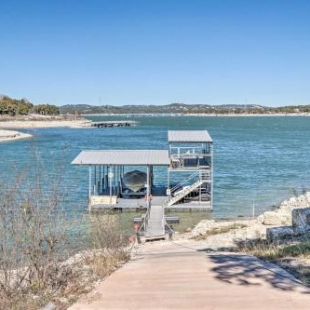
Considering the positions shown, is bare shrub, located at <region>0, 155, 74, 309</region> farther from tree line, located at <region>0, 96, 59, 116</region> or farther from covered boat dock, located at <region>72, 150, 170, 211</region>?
tree line, located at <region>0, 96, 59, 116</region>

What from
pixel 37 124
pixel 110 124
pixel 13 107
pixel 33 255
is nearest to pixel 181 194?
pixel 33 255

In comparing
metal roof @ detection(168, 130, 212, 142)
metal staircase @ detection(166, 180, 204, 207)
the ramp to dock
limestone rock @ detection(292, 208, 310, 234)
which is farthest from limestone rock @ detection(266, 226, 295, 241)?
metal roof @ detection(168, 130, 212, 142)

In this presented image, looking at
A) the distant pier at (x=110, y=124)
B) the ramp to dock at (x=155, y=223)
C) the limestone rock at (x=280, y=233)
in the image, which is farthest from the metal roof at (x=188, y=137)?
the distant pier at (x=110, y=124)

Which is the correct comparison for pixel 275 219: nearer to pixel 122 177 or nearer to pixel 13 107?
pixel 122 177

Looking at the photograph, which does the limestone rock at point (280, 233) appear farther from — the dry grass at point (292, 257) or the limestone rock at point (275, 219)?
the limestone rock at point (275, 219)

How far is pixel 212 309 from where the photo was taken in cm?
532

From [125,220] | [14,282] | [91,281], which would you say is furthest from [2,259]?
[125,220]

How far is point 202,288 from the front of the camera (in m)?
6.09

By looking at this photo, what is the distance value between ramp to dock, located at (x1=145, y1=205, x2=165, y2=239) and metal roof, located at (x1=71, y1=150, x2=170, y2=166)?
2763 mm

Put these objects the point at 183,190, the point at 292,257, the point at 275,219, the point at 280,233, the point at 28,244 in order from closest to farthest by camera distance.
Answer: the point at 28,244
the point at 292,257
the point at 280,233
the point at 275,219
the point at 183,190

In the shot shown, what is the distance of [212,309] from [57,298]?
177cm

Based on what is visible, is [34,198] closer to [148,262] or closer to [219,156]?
[148,262]

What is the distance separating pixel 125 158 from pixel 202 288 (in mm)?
22306

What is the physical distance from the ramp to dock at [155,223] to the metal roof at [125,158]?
109 inches
